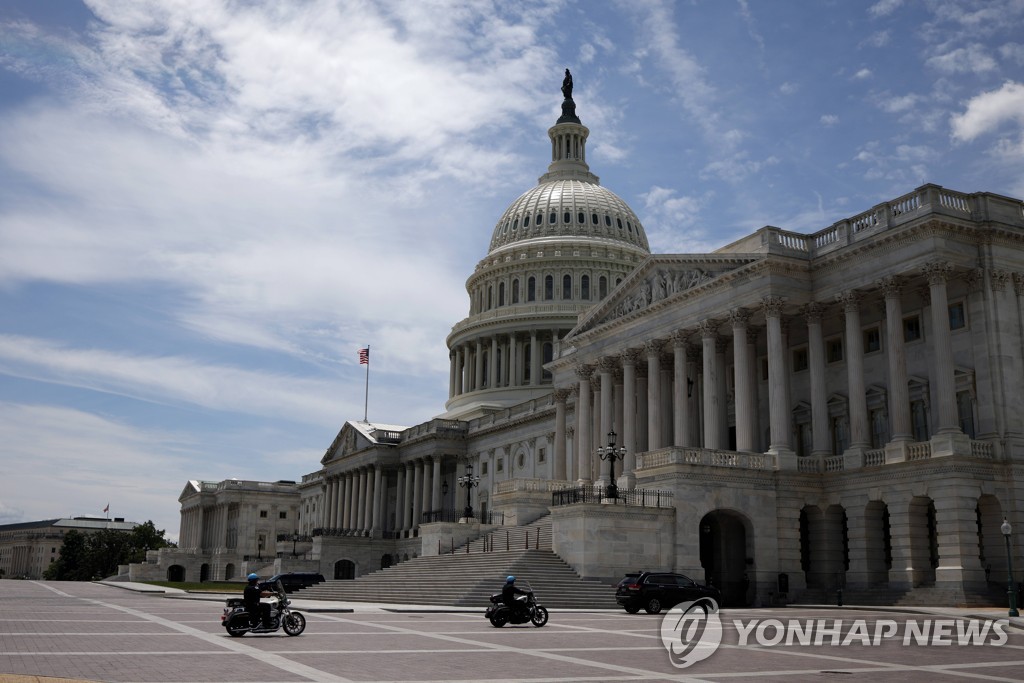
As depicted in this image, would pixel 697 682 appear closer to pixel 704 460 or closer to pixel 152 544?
pixel 704 460

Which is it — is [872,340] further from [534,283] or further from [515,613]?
[534,283]

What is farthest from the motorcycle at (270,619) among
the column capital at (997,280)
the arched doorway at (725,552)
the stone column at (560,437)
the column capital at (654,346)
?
the stone column at (560,437)

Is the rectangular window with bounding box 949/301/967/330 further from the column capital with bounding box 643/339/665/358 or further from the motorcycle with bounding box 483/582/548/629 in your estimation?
the motorcycle with bounding box 483/582/548/629

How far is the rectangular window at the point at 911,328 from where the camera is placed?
53594mm

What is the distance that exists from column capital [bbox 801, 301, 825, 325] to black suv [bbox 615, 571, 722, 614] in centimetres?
1957

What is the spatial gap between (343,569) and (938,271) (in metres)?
67.6

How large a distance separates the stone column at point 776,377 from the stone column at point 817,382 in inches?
56.2

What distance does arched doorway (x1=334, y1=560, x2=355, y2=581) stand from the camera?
99062 mm

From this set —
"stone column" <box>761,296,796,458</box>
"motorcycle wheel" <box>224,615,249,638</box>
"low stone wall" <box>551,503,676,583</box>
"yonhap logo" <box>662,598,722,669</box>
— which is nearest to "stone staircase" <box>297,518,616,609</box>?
"low stone wall" <box>551,503,676,583</box>

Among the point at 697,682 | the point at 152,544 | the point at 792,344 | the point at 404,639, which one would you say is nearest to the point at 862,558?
the point at 792,344

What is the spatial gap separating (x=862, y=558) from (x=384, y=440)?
7390 centimetres

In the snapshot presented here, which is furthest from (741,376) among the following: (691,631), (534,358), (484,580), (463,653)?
(534,358)

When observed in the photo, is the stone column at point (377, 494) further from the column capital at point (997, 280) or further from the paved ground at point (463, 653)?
the paved ground at point (463, 653)

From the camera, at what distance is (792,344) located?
6091 cm
